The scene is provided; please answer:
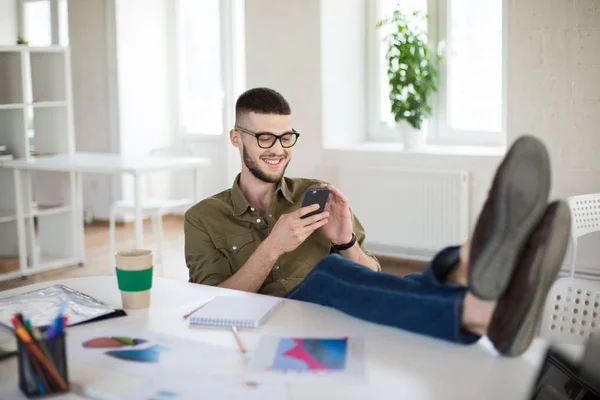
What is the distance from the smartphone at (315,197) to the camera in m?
2.05

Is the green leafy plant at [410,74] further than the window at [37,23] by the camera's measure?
No

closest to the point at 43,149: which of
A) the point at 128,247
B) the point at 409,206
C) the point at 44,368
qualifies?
the point at 128,247

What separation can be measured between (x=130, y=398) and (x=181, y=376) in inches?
4.3

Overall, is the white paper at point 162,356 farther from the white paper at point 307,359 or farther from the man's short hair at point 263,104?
the man's short hair at point 263,104

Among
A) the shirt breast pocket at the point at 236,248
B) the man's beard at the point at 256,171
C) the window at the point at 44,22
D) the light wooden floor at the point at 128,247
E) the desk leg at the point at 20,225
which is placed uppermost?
the window at the point at 44,22

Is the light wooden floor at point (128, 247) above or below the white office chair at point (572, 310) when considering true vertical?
below

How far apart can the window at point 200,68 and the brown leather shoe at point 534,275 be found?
5.43 metres

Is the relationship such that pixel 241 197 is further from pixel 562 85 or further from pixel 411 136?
pixel 411 136

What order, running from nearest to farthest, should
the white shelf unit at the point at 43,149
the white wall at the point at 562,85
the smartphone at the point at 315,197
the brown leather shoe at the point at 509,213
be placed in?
the brown leather shoe at the point at 509,213 < the smartphone at the point at 315,197 < the white wall at the point at 562,85 < the white shelf unit at the point at 43,149

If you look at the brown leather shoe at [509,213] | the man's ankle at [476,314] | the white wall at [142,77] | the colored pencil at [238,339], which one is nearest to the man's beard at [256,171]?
the colored pencil at [238,339]

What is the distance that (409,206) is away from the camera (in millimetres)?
5039

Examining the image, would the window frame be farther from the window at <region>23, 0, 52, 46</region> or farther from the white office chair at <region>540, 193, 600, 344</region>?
the white office chair at <region>540, 193, 600, 344</region>

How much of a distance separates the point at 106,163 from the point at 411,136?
1892mm

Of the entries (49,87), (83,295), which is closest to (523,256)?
(83,295)
